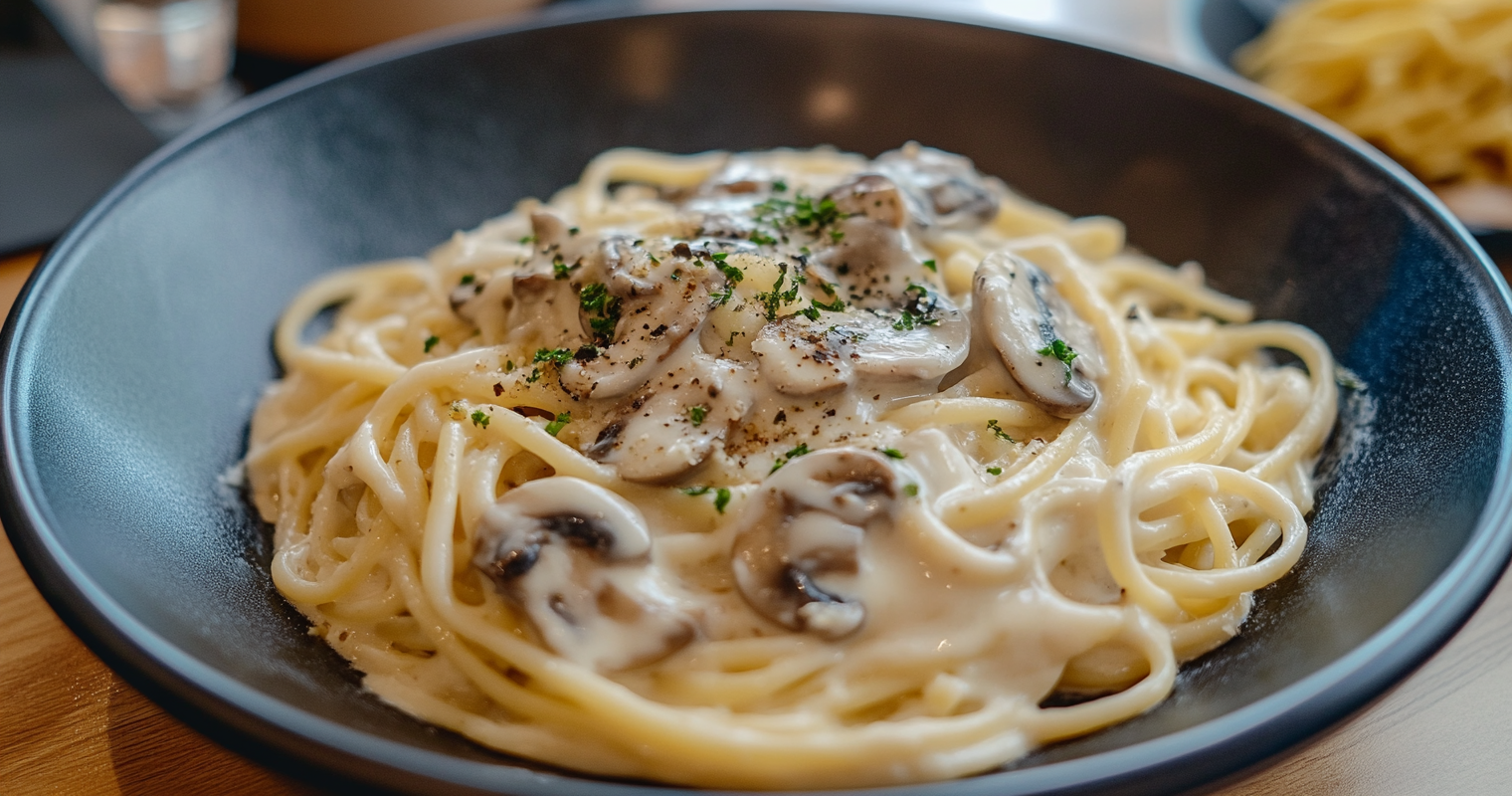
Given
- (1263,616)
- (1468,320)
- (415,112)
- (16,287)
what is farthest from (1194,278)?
(16,287)

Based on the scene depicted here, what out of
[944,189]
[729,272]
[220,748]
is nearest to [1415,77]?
[944,189]

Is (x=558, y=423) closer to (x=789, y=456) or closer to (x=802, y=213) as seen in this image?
(x=789, y=456)

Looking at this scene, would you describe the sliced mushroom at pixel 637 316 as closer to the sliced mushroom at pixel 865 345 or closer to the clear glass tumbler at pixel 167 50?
the sliced mushroom at pixel 865 345

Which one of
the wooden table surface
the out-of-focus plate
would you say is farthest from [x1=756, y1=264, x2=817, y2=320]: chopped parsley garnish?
the out-of-focus plate

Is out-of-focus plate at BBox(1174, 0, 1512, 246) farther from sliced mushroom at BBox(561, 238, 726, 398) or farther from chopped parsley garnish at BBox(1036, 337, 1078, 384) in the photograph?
sliced mushroom at BBox(561, 238, 726, 398)

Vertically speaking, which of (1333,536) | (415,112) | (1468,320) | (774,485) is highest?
(1468,320)

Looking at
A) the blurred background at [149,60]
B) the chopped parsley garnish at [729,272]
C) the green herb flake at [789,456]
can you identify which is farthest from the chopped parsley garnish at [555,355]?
the blurred background at [149,60]

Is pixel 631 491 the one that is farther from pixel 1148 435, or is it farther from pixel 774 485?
pixel 1148 435
